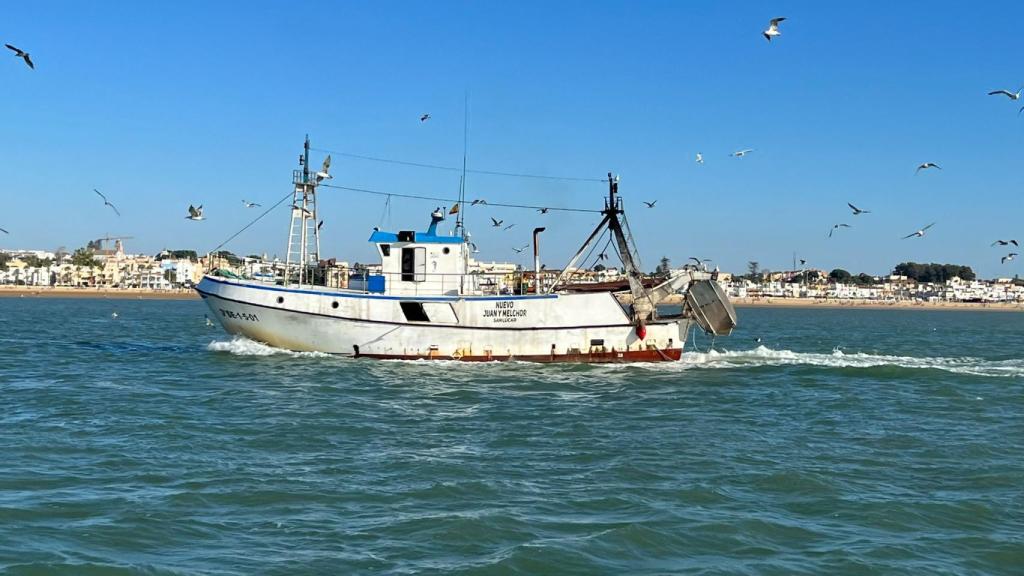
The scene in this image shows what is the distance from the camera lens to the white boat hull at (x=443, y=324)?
26.8 m

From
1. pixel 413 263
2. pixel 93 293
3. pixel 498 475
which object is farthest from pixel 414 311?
pixel 93 293

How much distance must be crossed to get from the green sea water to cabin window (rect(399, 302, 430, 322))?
2866 mm

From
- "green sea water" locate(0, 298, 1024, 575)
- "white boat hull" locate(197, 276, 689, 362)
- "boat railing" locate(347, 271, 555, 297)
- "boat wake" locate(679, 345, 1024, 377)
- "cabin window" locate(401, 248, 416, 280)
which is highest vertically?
"cabin window" locate(401, 248, 416, 280)

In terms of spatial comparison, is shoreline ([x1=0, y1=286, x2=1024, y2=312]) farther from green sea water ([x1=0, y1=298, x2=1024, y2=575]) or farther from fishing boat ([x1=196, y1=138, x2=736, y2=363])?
green sea water ([x1=0, y1=298, x2=1024, y2=575])

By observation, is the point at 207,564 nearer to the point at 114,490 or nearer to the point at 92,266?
the point at 114,490

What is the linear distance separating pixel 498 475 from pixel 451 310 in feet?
47.4

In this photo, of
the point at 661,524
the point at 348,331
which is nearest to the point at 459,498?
the point at 661,524

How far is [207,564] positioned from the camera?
8.85 m

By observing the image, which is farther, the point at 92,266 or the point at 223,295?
the point at 92,266

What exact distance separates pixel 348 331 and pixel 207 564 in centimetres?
1820

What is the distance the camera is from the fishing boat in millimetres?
26875

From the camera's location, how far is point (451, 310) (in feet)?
88.4

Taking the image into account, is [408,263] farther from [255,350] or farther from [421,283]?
[255,350]

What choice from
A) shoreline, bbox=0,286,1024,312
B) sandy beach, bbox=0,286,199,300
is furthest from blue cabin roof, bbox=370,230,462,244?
shoreline, bbox=0,286,1024,312
